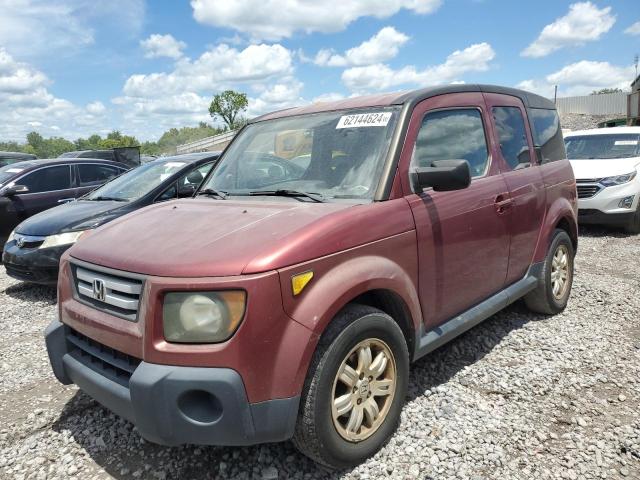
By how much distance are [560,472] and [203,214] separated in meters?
2.34

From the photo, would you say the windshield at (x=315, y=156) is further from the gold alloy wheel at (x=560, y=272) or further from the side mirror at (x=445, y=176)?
the gold alloy wheel at (x=560, y=272)

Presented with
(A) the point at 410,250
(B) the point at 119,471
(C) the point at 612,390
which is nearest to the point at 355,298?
(A) the point at 410,250

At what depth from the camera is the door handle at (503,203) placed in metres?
3.47

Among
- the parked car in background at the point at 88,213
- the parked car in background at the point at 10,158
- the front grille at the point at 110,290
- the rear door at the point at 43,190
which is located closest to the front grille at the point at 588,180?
the parked car in background at the point at 88,213

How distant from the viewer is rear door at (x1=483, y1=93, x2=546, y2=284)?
373 centimetres

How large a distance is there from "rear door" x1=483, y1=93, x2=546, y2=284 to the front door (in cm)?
11

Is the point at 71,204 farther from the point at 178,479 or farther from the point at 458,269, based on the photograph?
the point at 458,269

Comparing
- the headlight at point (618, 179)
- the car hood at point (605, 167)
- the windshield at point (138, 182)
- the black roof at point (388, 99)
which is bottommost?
the headlight at point (618, 179)

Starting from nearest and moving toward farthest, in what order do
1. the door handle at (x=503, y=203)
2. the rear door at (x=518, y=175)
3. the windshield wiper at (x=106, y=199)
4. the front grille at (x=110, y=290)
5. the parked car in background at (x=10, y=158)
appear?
the front grille at (x=110, y=290) < the door handle at (x=503, y=203) < the rear door at (x=518, y=175) < the windshield wiper at (x=106, y=199) < the parked car in background at (x=10, y=158)

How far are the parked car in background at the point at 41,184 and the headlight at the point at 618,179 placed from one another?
8007 mm

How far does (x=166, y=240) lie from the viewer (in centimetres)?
243

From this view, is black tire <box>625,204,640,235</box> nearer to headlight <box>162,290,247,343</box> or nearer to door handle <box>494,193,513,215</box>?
door handle <box>494,193,513,215</box>

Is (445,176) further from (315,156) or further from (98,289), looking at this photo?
(98,289)

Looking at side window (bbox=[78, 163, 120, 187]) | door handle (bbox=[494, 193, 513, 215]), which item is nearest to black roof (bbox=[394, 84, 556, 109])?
door handle (bbox=[494, 193, 513, 215])
